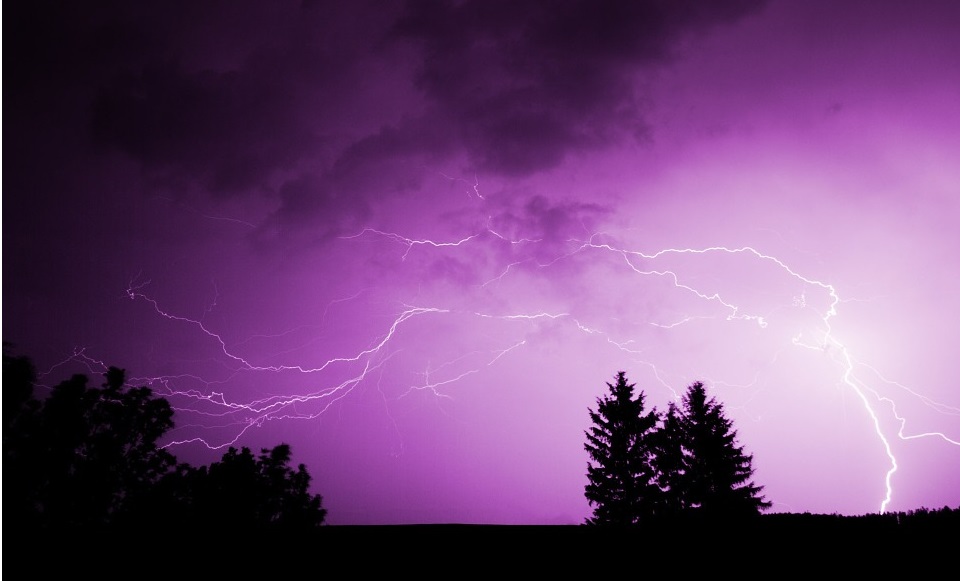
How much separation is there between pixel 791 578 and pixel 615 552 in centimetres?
163

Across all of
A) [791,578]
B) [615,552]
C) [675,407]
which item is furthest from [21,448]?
[675,407]

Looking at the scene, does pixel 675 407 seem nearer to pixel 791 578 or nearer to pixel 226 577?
pixel 791 578

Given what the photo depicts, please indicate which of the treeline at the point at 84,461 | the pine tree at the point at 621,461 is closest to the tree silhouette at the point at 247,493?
the treeline at the point at 84,461

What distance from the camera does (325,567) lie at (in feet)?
15.3

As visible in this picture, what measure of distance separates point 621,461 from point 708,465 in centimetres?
293

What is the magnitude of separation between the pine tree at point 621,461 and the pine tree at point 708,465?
0.69 metres

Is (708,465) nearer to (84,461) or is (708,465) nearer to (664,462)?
(664,462)

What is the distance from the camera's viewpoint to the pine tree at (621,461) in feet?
53.6

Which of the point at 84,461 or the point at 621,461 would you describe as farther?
the point at 621,461

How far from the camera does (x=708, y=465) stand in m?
16.0

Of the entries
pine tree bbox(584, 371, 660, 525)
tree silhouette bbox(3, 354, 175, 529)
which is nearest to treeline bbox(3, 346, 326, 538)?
tree silhouette bbox(3, 354, 175, 529)

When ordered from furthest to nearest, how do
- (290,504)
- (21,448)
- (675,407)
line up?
1. (290,504)
2. (675,407)
3. (21,448)

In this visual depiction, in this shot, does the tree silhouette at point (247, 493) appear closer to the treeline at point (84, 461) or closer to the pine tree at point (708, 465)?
the treeline at point (84, 461)

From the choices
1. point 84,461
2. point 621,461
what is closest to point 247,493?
point 84,461
